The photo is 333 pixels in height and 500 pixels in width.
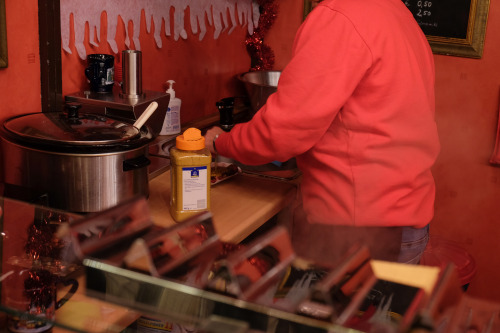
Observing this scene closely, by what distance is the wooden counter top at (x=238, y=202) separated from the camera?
5.45ft

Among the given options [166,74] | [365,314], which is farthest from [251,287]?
[166,74]

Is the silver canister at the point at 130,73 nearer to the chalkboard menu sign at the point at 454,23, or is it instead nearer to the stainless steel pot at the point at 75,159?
the stainless steel pot at the point at 75,159

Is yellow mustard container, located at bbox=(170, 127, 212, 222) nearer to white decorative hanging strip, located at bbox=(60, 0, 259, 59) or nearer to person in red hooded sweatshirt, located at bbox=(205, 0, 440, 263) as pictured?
person in red hooded sweatshirt, located at bbox=(205, 0, 440, 263)

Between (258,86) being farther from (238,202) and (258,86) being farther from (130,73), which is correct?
(238,202)

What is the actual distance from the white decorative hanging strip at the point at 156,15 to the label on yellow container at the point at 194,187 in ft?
2.17

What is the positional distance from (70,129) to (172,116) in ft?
2.84

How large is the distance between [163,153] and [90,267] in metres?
1.43

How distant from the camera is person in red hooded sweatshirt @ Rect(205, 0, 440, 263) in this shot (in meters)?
1.47

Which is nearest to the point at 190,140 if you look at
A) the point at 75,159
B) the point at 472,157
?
the point at 75,159

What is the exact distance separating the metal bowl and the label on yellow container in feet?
3.23

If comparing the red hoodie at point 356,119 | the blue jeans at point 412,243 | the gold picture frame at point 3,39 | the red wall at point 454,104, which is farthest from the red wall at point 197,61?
the blue jeans at point 412,243

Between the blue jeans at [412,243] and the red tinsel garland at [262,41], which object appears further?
the red tinsel garland at [262,41]

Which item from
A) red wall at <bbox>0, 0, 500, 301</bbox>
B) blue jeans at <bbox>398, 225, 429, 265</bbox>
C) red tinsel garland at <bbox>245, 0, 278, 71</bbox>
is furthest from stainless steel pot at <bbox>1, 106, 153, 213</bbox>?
red tinsel garland at <bbox>245, 0, 278, 71</bbox>

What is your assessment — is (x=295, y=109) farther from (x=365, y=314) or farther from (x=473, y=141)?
(x=473, y=141)
